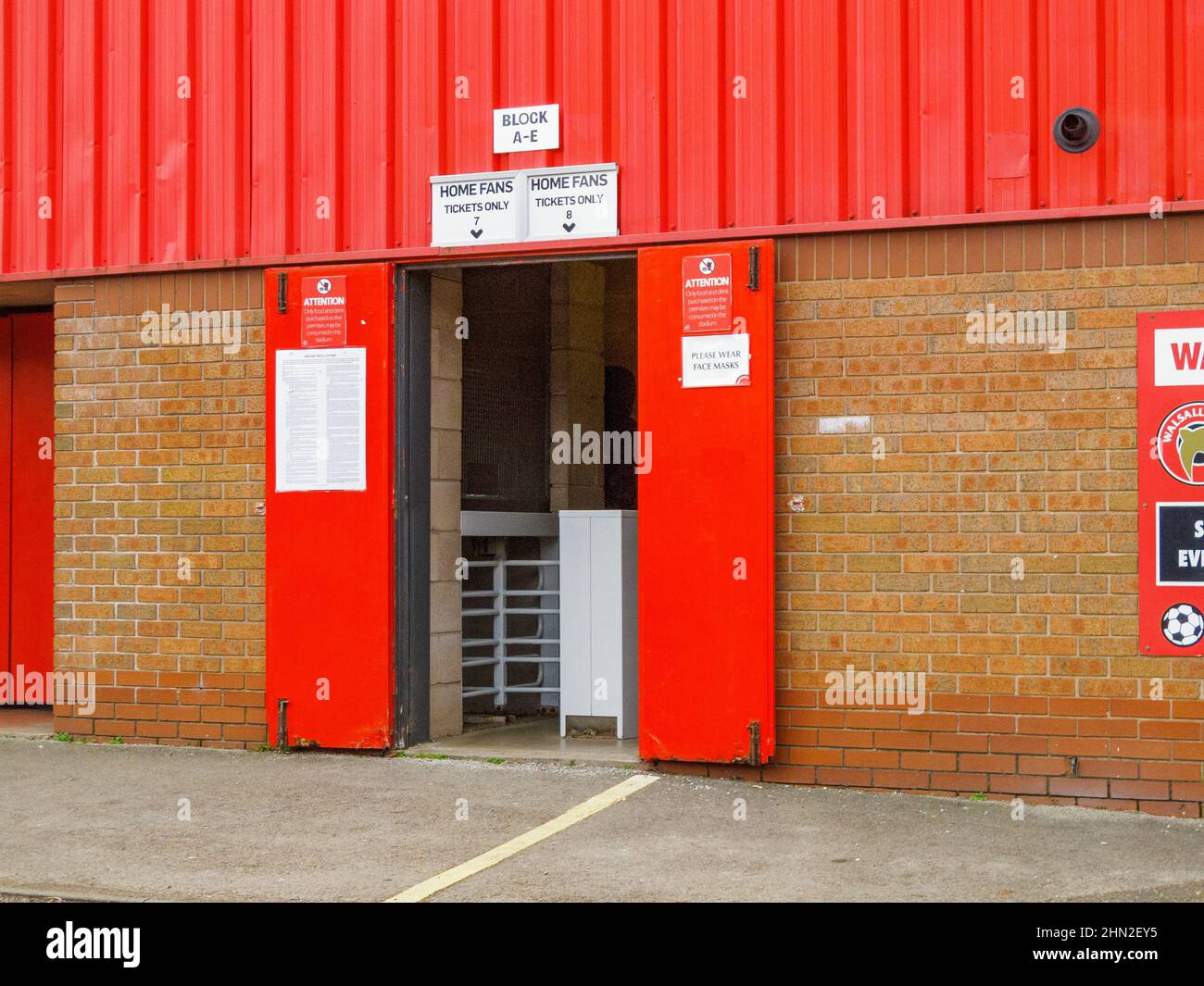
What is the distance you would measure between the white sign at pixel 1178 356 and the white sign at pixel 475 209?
3.65 m

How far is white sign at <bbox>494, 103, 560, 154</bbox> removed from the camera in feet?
31.6

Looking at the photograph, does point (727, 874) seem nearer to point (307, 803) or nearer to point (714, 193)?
point (307, 803)

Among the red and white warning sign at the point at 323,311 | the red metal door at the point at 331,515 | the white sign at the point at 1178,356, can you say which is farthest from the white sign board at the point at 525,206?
the white sign at the point at 1178,356

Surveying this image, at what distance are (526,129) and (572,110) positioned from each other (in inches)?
11.9

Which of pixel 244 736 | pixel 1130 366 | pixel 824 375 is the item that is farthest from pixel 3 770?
pixel 1130 366

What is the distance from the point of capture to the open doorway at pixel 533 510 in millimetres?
10445

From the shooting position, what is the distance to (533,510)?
487 inches

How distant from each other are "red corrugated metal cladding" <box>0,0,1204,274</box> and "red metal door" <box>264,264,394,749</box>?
44cm

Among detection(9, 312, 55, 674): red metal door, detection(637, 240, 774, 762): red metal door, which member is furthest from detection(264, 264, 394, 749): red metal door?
detection(9, 312, 55, 674): red metal door

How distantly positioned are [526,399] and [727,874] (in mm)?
5699

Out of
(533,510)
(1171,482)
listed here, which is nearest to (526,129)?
(533,510)

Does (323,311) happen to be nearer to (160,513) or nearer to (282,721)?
(160,513)

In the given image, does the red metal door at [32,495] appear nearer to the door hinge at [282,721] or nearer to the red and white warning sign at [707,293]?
the door hinge at [282,721]

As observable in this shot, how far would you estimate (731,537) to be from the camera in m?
9.08
